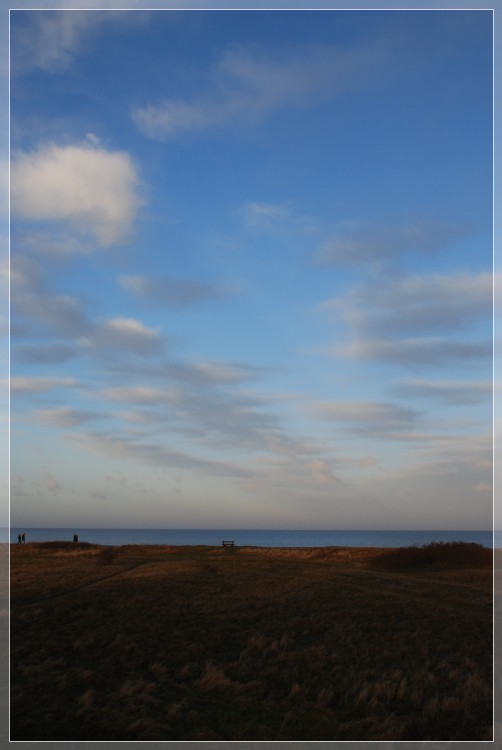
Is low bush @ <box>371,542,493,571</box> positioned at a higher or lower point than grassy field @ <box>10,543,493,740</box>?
lower

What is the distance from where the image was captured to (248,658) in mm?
17656

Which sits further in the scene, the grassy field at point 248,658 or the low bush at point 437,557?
the low bush at point 437,557

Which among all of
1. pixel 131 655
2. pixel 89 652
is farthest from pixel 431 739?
pixel 89 652

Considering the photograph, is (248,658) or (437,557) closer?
(248,658)

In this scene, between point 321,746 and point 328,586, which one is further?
point 328,586

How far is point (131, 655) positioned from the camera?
1783 centimetres

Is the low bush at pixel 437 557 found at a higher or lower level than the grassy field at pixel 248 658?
lower

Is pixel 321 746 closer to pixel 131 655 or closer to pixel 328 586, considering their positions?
pixel 131 655

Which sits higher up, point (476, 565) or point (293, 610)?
point (293, 610)

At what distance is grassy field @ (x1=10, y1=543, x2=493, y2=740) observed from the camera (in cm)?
1298

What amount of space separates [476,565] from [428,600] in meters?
19.3

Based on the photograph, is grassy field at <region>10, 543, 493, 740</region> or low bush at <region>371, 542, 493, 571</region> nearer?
grassy field at <region>10, 543, 493, 740</region>

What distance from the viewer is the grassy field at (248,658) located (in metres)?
13.0

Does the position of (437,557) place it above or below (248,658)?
below
